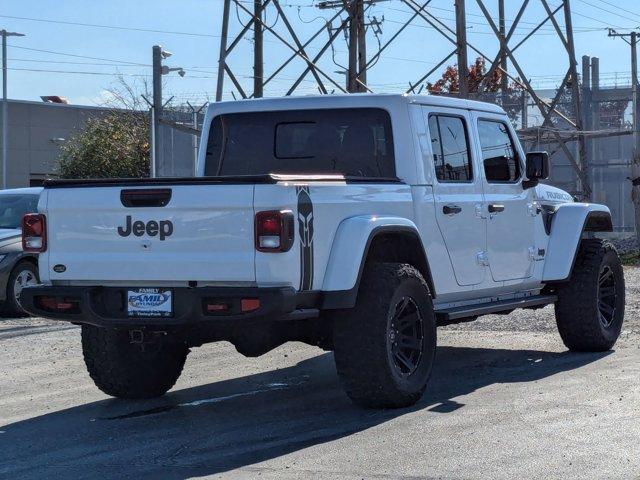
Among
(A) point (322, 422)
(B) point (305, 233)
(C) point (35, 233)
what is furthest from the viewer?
(C) point (35, 233)

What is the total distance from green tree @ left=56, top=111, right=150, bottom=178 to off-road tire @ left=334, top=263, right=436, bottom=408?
4750 centimetres

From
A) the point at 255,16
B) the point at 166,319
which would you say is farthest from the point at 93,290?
the point at 255,16

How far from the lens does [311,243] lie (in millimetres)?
7281

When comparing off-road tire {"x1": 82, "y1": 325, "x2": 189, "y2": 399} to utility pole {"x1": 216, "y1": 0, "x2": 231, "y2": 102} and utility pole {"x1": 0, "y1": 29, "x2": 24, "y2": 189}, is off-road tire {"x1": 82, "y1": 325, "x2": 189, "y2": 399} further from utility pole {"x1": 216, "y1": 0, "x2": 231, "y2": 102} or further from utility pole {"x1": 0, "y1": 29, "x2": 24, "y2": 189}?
utility pole {"x1": 0, "y1": 29, "x2": 24, "y2": 189}

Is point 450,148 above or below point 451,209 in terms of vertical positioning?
above

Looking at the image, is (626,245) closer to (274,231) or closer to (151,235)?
A: (151,235)

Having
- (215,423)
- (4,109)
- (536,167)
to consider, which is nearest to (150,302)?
(215,423)

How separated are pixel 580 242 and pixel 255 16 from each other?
12.9m

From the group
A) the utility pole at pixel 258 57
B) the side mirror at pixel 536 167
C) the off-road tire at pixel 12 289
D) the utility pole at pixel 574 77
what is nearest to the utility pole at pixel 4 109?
the utility pole at pixel 258 57

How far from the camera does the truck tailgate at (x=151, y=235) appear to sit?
721cm

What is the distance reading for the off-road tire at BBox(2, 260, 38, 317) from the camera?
14852 mm

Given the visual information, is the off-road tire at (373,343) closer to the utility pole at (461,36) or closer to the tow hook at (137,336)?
the tow hook at (137,336)

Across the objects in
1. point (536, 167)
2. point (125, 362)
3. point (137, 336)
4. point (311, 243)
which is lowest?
point (125, 362)

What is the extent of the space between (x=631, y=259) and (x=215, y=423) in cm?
1626
